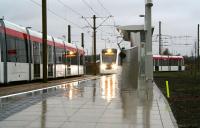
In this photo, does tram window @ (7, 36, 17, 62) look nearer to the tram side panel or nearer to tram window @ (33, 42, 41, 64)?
the tram side panel

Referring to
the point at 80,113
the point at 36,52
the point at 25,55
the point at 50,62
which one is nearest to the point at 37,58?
the point at 36,52

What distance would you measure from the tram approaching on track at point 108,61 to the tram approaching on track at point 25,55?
74.4 feet

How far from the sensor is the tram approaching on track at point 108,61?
65.2 m

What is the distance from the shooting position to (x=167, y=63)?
92875 mm

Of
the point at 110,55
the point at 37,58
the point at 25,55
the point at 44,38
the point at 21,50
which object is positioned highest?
the point at 44,38

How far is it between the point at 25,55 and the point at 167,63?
66111 millimetres

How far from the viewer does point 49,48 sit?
3712 cm

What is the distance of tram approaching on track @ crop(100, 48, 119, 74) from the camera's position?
65.2 metres

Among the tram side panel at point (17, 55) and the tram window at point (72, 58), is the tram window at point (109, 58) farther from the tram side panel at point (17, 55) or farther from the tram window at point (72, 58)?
the tram side panel at point (17, 55)

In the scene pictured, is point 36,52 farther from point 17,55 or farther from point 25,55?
point 17,55

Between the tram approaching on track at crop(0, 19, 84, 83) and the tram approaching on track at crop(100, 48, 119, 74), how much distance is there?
2267 cm

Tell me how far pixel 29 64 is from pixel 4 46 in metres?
5.00

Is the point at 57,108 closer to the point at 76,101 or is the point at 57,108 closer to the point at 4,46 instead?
the point at 76,101

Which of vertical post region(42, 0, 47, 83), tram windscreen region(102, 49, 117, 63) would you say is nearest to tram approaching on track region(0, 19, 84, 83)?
vertical post region(42, 0, 47, 83)
